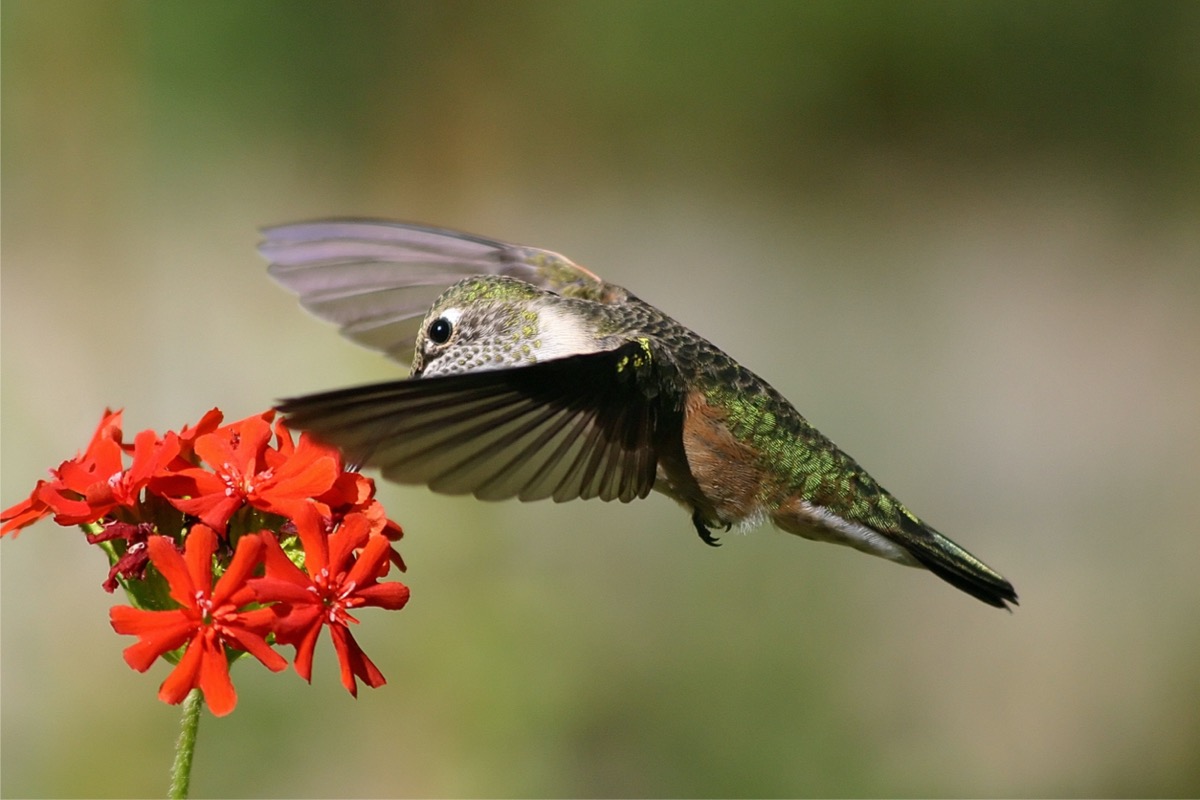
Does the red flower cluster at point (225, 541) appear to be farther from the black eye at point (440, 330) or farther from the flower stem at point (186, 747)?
the black eye at point (440, 330)

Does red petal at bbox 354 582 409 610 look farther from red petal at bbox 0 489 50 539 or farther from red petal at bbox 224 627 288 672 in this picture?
red petal at bbox 0 489 50 539

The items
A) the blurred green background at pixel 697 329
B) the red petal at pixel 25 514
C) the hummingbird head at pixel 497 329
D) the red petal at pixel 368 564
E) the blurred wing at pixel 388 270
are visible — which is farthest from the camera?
the blurred green background at pixel 697 329

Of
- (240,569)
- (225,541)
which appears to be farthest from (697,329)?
(240,569)

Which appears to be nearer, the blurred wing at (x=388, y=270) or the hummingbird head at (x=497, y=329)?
the hummingbird head at (x=497, y=329)

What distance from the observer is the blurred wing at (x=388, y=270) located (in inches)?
92.4

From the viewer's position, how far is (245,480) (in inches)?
56.4

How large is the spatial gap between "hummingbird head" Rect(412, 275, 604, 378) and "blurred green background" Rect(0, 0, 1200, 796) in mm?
1092

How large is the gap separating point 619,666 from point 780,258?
1717 mm

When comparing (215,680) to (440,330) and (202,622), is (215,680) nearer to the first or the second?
(202,622)

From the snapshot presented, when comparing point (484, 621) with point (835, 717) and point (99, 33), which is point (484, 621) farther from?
point (99, 33)

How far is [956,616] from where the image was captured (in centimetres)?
354

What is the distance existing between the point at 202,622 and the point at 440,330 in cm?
89

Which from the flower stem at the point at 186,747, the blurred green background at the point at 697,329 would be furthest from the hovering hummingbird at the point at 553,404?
the blurred green background at the point at 697,329

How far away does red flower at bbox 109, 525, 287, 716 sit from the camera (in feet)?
4.17
